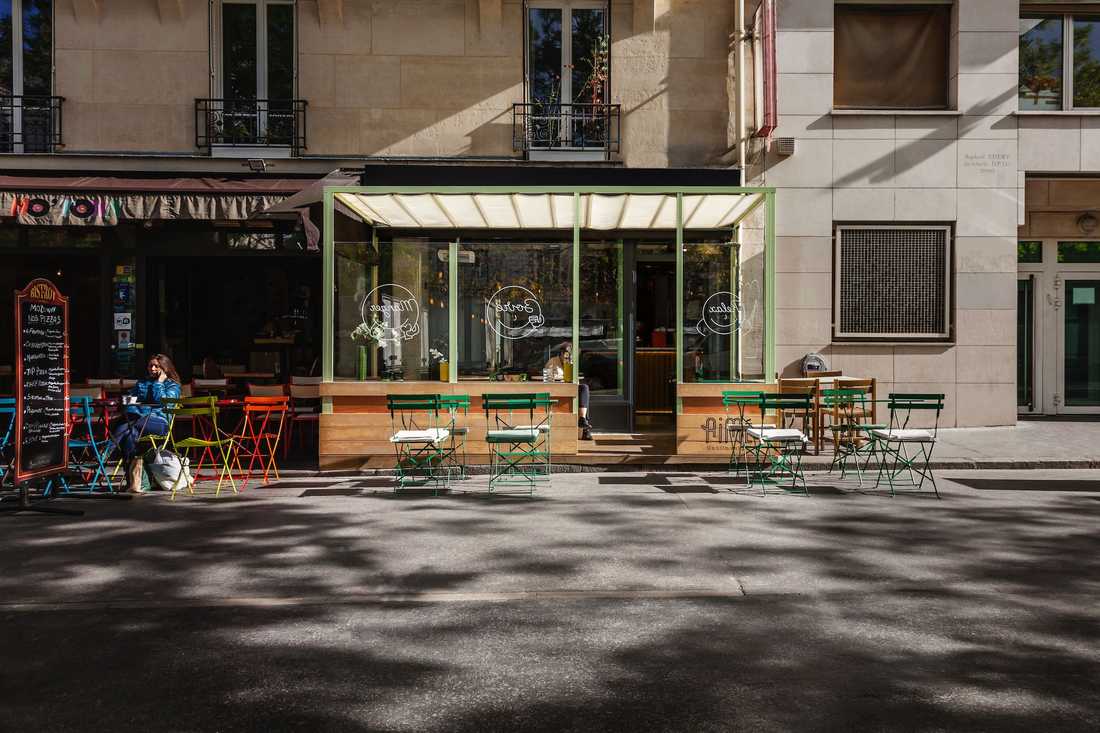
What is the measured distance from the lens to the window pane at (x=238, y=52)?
14.9 metres

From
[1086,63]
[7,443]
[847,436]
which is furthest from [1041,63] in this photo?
[7,443]

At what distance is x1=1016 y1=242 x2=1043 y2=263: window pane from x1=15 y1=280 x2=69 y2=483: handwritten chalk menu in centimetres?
1604

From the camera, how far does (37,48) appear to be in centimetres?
1466

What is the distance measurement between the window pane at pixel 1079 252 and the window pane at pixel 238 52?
15.1 m

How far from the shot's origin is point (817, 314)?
15.0 meters

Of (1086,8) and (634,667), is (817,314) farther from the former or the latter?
(634,667)

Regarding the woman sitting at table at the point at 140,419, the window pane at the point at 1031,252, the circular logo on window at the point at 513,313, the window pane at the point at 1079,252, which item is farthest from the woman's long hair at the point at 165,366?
the window pane at the point at 1079,252

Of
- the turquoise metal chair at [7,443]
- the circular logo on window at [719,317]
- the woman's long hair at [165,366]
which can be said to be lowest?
the turquoise metal chair at [7,443]

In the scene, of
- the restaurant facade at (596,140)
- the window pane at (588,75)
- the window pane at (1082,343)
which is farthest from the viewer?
the window pane at (1082,343)

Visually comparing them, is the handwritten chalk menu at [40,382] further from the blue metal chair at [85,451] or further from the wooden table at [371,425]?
the wooden table at [371,425]

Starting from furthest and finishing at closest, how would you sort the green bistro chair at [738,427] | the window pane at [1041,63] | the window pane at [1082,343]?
the window pane at [1082,343] < the window pane at [1041,63] < the green bistro chair at [738,427]

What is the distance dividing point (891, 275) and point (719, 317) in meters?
4.92

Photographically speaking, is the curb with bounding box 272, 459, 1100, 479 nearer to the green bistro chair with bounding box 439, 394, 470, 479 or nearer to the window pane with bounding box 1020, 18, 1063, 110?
the green bistro chair with bounding box 439, 394, 470, 479

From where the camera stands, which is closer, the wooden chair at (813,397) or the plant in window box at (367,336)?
the plant in window box at (367,336)
